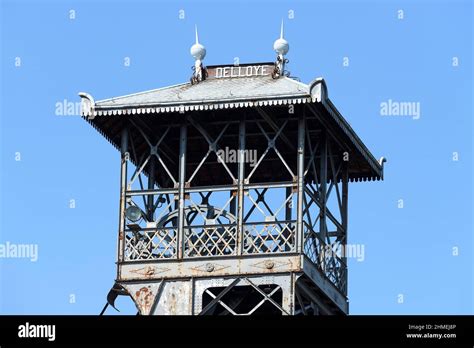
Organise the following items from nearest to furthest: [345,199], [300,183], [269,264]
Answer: [269,264], [300,183], [345,199]

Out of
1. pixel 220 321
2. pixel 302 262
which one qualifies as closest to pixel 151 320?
pixel 220 321

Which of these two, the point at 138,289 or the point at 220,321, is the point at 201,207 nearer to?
the point at 138,289

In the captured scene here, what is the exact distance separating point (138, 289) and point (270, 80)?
733 centimetres

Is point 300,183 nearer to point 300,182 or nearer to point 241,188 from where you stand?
point 300,182

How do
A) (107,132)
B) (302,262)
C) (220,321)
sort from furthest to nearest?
(107,132)
(302,262)
(220,321)

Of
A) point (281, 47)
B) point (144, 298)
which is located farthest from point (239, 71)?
point (144, 298)

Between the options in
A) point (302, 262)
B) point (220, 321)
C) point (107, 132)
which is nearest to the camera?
point (220, 321)

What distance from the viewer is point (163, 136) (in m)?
65.6

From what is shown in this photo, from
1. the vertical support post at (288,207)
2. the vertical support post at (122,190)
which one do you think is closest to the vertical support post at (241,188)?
the vertical support post at (288,207)

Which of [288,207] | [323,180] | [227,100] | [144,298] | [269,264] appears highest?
[227,100]

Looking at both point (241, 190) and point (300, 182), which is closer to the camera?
point (300, 182)

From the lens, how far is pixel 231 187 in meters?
64.0

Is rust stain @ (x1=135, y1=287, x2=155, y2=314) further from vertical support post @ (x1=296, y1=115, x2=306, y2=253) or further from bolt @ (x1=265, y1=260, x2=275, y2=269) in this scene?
vertical support post @ (x1=296, y1=115, x2=306, y2=253)

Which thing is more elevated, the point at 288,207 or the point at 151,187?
the point at 151,187
